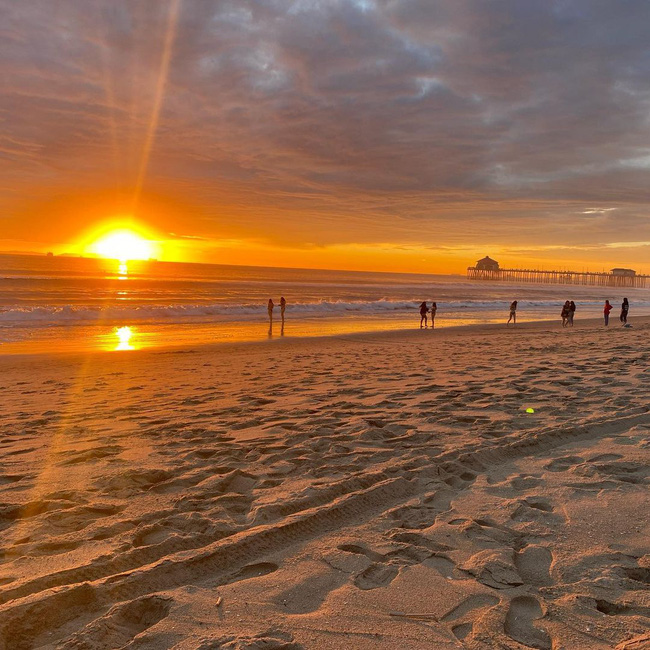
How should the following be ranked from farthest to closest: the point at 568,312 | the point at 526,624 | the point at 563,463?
the point at 568,312 → the point at 563,463 → the point at 526,624

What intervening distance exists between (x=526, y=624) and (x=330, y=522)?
1444 mm

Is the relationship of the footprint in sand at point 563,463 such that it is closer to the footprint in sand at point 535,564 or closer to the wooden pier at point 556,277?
the footprint in sand at point 535,564

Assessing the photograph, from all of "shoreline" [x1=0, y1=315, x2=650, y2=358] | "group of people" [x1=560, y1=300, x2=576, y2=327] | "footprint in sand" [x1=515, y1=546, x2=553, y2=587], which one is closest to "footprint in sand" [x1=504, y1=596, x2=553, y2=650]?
"footprint in sand" [x1=515, y1=546, x2=553, y2=587]

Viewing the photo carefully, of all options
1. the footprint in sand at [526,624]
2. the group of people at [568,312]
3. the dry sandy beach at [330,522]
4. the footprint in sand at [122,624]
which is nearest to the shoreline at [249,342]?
the group of people at [568,312]

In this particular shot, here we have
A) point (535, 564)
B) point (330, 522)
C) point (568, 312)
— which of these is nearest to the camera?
point (535, 564)

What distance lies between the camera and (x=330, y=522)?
3.58 metres

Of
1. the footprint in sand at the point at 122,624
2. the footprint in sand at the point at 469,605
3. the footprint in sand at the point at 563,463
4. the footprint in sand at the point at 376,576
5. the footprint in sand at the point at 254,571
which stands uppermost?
the footprint in sand at the point at 563,463

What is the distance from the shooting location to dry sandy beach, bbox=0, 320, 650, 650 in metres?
2.49

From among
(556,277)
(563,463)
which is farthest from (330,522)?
(556,277)

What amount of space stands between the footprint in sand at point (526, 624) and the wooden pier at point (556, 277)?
148 meters

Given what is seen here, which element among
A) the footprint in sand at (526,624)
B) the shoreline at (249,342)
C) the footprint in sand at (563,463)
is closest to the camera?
the footprint in sand at (526,624)

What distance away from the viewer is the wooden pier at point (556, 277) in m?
140

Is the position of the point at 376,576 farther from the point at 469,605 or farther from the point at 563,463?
the point at 563,463

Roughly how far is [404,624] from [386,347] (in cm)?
1339
